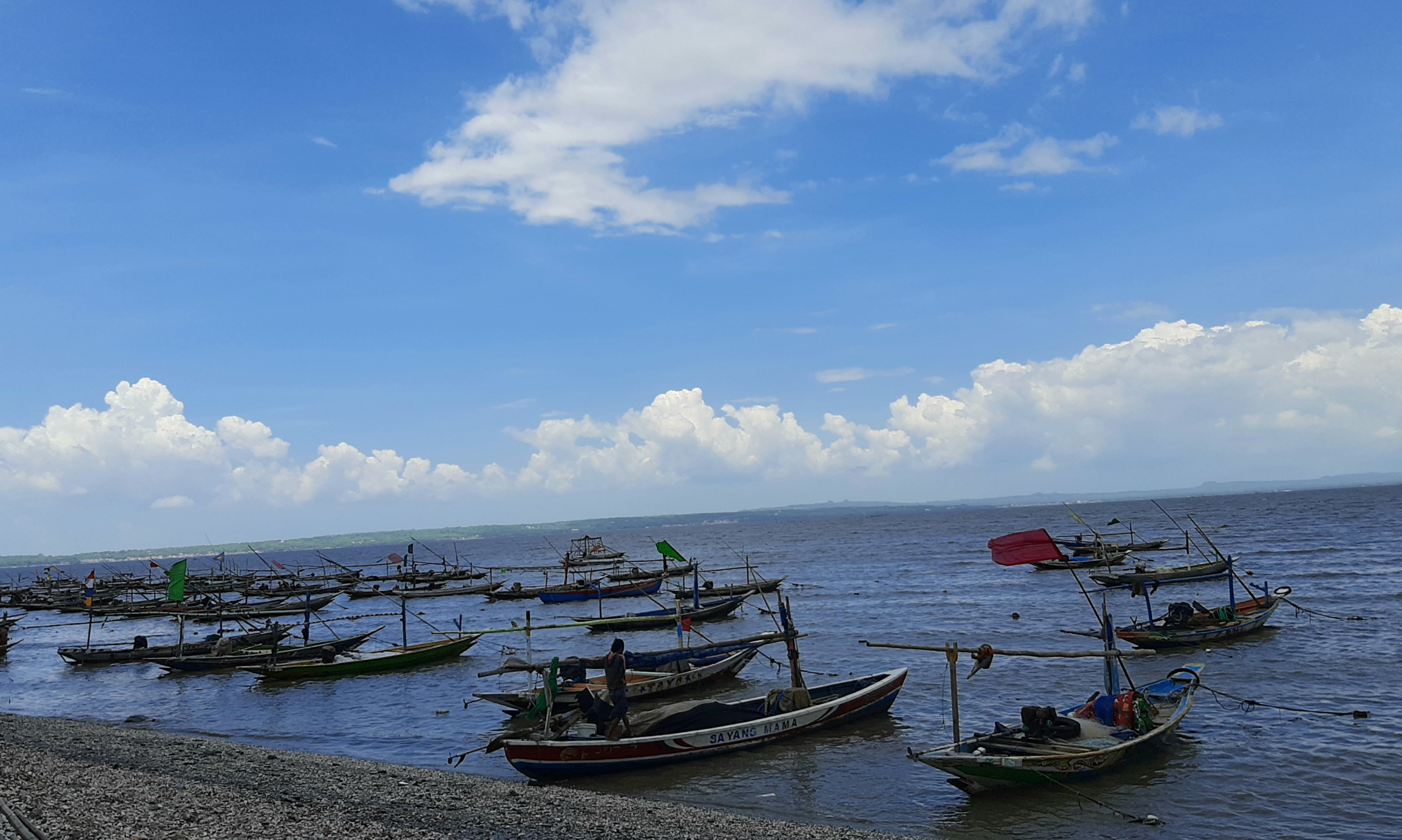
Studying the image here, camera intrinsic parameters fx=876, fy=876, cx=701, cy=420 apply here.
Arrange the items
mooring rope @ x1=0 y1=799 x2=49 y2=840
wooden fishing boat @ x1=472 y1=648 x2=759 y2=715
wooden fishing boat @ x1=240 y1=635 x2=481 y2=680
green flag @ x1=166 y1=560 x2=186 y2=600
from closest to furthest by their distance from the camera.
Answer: mooring rope @ x1=0 y1=799 x2=49 y2=840 → wooden fishing boat @ x1=472 y1=648 x2=759 y2=715 → wooden fishing boat @ x1=240 y1=635 x2=481 y2=680 → green flag @ x1=166 y1=560 x2=186 y2=600

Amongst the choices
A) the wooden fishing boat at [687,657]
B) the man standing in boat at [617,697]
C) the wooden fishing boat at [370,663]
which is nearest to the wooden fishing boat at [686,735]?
the man standing in boat at [617,697]

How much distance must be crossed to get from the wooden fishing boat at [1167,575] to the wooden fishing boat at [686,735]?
36.9m

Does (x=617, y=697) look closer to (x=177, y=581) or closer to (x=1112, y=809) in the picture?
(x=1112, y=809)

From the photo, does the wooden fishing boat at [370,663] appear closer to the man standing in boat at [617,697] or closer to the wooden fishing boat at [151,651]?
the wooden fishing boat at [151,651]

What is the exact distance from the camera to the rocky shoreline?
12508mm

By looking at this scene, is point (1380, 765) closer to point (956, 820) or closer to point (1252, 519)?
point (956, 820)

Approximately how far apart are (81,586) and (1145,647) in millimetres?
93080

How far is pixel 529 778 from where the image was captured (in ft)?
58.7

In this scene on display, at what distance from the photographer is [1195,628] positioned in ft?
97.0

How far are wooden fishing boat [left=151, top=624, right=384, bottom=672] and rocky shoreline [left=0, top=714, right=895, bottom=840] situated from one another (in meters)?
14.5

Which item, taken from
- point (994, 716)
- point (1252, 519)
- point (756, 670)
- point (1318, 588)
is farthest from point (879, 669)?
point (1252, 519)

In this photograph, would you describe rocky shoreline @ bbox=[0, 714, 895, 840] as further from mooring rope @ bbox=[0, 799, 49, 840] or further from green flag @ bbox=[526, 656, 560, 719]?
green flag @ bbox=[526, 656, 560, 719]

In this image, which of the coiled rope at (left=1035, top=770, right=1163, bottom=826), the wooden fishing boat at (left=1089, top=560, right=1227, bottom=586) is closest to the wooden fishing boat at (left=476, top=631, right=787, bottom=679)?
the coiled rope at (left=1035, top=770, right=1163, bottom=826)

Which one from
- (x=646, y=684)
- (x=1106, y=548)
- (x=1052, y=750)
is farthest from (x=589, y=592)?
(x=1052, y=750)
